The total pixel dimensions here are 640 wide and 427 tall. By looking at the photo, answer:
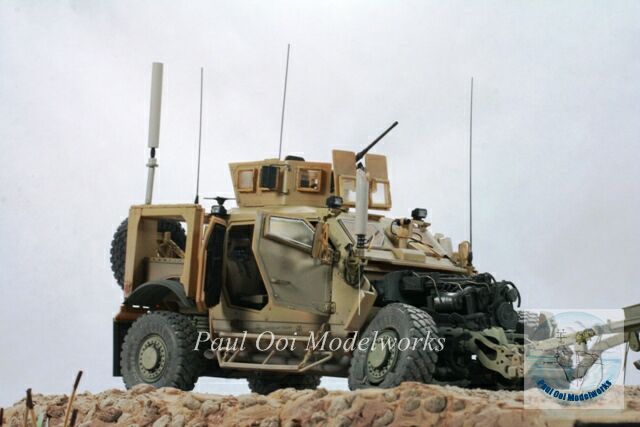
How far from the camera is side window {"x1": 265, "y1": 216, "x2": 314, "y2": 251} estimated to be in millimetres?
13727

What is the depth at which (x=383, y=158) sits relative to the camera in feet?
48.7

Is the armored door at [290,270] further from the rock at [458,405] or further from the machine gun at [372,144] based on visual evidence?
the rock at [458,405]

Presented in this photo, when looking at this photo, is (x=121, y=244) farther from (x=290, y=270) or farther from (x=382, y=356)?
(x=382, y=356)

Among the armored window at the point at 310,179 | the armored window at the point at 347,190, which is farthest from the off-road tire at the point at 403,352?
the armored window at the point at 310,179

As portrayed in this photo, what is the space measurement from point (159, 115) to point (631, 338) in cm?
653

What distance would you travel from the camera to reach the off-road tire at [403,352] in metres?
11.7

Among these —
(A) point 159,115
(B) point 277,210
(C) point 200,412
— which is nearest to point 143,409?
(C) point 200,412

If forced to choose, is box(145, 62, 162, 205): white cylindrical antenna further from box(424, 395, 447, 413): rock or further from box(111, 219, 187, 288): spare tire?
box(424, 395, 447, 413): rock

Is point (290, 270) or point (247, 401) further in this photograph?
point (290, 270)

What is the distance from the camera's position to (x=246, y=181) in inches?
588

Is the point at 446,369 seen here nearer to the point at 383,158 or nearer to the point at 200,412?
the point at 200,412

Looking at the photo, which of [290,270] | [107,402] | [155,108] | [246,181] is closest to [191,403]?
[107,402]

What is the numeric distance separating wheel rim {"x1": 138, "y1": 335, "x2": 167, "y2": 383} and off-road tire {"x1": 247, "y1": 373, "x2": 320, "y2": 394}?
206 centimetres

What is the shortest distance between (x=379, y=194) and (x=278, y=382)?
3.26m
